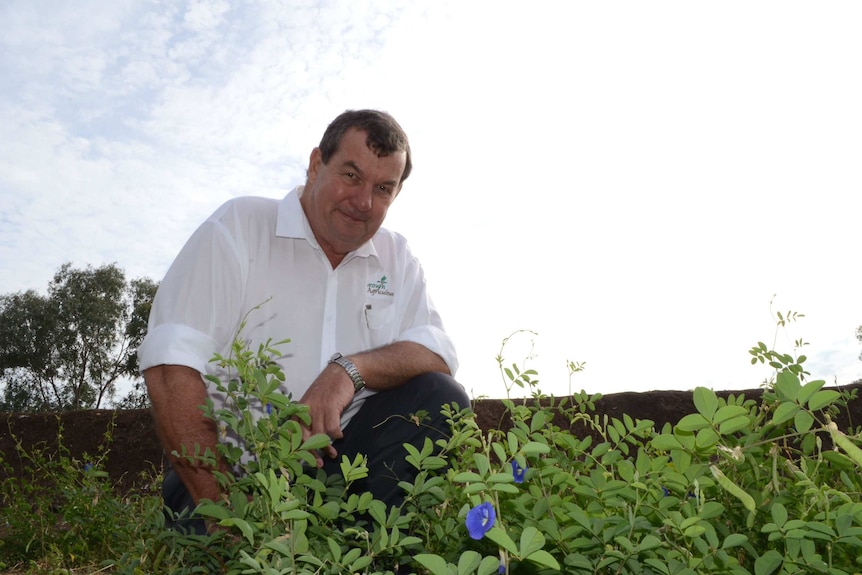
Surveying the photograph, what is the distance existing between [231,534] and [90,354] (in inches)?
907

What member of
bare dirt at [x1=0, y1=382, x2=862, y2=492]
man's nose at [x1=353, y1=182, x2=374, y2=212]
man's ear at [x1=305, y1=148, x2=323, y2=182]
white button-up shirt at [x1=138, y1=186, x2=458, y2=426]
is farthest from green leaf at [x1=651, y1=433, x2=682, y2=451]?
bare dirt at [x1=0, y1=382, x2=862, y2=492]

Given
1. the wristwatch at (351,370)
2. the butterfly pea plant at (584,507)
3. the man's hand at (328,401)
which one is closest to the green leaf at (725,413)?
the butterfly pea plant at (584,507)

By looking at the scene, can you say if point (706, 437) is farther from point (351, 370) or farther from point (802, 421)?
point (351, 370)

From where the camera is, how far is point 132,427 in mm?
6637

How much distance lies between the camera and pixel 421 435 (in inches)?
104

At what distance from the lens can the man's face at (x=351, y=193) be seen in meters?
3.25

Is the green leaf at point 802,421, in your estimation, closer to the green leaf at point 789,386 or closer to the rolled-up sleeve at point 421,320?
the green leaf at point 789,386

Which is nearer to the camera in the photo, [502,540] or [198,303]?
[502,540]

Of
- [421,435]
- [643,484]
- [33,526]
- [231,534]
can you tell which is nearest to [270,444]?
[231,534]

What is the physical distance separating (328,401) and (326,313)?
1018mm

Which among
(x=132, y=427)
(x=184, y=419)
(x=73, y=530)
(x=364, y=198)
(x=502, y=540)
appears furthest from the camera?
(x=132, y=427)

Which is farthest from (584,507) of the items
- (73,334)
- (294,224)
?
(73,334)

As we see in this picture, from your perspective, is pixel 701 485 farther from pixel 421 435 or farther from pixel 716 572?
pixel 421 435

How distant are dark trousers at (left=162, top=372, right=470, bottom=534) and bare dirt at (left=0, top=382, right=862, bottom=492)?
357 cm
